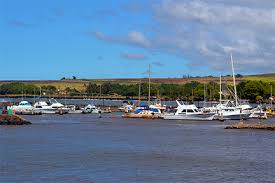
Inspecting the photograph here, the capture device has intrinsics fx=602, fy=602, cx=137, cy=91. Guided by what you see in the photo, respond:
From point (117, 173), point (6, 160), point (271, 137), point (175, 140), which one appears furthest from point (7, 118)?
point (117, 173)

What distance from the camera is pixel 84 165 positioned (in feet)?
128

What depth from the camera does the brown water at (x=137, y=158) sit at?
34562mm

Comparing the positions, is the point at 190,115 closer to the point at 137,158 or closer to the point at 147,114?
the point at 147,114

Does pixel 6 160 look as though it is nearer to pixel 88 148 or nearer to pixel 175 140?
pixel 88 148

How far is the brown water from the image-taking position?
34562mm

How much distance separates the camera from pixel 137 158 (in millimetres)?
43625

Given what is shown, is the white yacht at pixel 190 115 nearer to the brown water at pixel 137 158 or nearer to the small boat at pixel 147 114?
the small boat at pixel 147 114

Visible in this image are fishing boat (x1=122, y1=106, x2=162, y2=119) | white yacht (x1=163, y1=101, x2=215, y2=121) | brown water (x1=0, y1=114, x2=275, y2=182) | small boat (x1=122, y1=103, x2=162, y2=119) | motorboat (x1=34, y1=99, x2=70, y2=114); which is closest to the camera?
brown water (x1=0, y1=114, x2=275, y2=182)

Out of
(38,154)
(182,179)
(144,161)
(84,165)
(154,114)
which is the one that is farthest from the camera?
(154,114)

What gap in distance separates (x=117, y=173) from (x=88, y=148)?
50.0ft

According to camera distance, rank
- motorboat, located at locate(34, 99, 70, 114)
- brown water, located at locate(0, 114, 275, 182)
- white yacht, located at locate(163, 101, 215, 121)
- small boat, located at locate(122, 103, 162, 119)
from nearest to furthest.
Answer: brown water, located at locate(0, 114, 275, 182)
white yacht, located at locate(163, 101, 215, 121)
small boat, located at locate(122, 103, 162, 119)
motorboat, located at locate(34, 99, 70, 114)

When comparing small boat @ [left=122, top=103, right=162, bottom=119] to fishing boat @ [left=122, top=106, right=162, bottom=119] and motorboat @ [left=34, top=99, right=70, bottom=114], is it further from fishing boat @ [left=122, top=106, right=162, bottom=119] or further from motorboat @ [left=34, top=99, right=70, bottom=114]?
motorboat @ [left=34, top=99, right=70, bottom=114]

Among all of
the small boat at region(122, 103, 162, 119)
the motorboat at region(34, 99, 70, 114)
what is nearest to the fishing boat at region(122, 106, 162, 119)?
the small boat at region(122, 103, 162, 119)

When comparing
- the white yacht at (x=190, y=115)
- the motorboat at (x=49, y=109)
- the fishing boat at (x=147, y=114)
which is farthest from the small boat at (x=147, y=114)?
the motorboat at (x=49, y=109)
